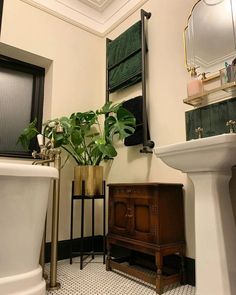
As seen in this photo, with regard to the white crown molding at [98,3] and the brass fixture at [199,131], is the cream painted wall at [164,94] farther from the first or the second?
the white crown molding at [98,3]

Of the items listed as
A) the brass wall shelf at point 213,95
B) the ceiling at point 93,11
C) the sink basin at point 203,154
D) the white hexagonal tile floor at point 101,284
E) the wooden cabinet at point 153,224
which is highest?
the ceiling at point 93,11

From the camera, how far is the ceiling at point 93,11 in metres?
2.26

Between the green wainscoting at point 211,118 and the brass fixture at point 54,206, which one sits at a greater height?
the green wainscoting at point 211,118

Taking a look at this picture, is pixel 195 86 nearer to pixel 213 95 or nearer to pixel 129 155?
pixel 213 95

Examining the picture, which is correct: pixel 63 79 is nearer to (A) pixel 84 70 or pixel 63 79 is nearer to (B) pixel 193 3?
(A) pixel 84 70

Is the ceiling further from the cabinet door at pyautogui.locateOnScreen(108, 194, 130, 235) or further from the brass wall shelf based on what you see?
the cabinet door at pyautogui.locateOnScreen(108, 194, 130, 235)

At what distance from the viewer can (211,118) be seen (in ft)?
4.82

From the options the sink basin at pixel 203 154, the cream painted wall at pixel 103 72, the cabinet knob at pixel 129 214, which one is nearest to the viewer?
the sink basin at pixel 203 154

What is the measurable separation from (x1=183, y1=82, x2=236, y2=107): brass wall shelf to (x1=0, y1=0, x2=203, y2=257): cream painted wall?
12 centimetres

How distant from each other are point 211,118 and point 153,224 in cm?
72

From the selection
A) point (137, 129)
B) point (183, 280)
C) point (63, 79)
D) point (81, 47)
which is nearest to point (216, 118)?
point (137, 129)

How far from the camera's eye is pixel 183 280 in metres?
1.45

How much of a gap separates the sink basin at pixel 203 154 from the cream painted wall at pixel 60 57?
119cm

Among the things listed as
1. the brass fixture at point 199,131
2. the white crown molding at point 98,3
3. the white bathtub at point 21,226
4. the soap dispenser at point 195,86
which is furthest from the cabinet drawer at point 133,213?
the white crown molding at point 98,3
